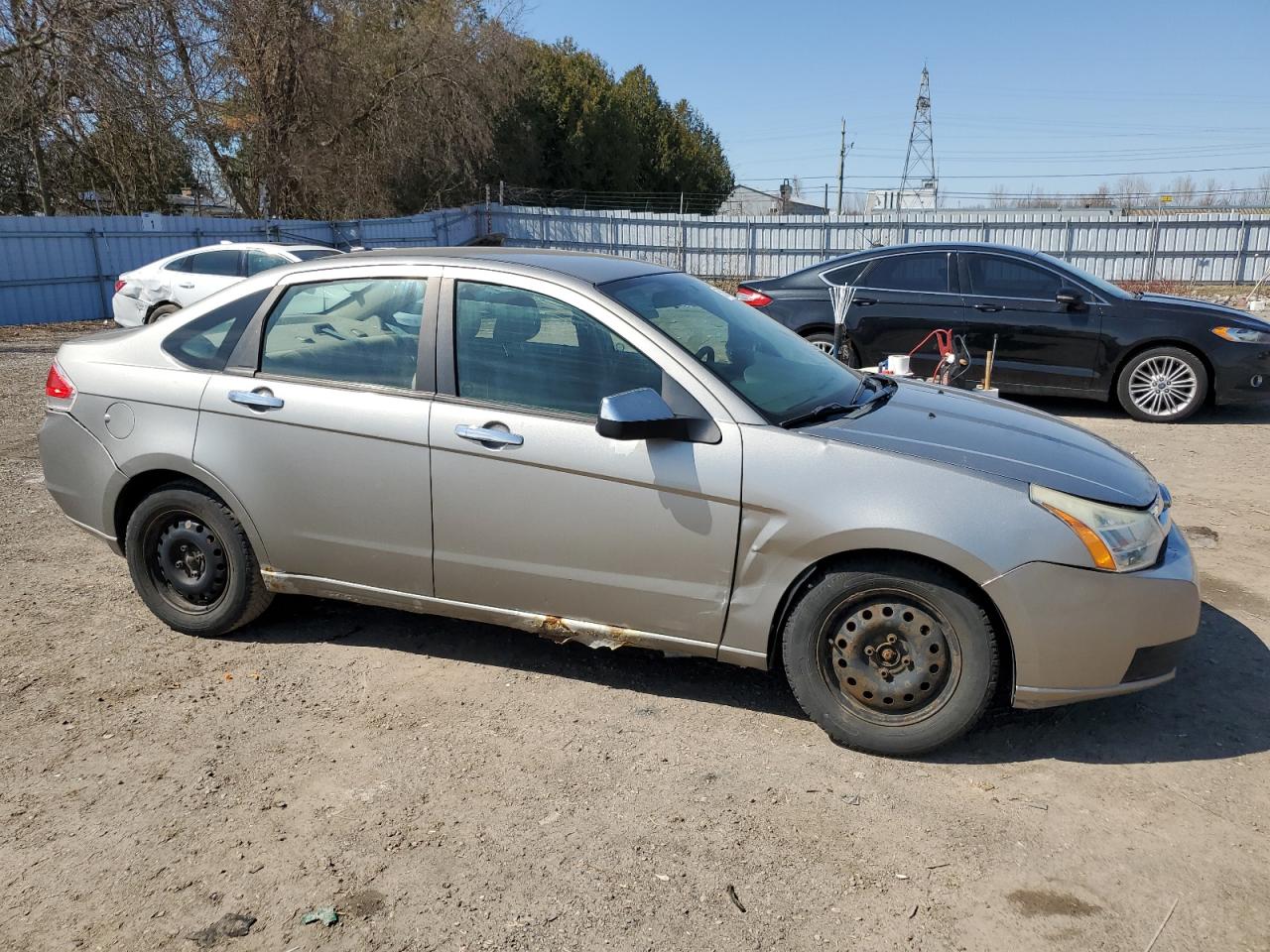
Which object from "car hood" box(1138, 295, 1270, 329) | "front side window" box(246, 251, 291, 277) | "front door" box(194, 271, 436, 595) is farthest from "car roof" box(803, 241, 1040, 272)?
"front side window" box(246, 251, 291, 277)

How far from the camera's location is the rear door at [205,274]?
13875 millimetres

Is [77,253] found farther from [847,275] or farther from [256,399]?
[256,399]

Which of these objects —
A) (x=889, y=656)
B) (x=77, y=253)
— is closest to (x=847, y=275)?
(x=889, y=656)

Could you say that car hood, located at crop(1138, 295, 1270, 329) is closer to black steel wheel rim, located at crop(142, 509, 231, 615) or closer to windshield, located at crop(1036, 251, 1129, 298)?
windshield, located at crop(1036, 251, 1129, 298)

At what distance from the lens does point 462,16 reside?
3500 centimetres

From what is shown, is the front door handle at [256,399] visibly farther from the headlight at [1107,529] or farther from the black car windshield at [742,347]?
the headlight at [1107,529]

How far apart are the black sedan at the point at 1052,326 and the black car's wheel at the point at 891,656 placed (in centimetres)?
640

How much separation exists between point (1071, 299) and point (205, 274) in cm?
1105

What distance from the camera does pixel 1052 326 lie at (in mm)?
9164

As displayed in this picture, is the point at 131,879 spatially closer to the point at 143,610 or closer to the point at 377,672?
the point at 377,672

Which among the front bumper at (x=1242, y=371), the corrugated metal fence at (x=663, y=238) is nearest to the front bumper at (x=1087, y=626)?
the front bumper at (x=1242, y=371)

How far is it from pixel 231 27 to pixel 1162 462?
87.6 feet

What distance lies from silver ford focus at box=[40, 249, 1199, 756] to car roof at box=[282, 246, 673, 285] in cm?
2

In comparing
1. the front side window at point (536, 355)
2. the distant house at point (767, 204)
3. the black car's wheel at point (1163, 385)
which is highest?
the distant house at point (767, 204)
